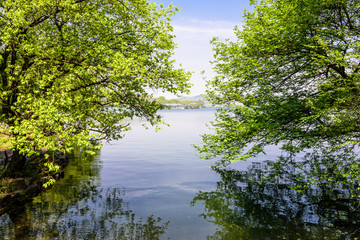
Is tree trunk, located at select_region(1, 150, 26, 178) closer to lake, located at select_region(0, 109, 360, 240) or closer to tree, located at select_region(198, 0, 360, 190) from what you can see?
lake, located at select_region(0, 109, 360, 240)

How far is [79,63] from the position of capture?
15.4 metres

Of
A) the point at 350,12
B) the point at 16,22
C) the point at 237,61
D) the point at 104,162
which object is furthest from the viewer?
the point at 104,162

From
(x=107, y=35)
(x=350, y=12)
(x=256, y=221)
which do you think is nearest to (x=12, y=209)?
(x=107, y=35)

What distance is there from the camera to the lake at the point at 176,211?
14.3m

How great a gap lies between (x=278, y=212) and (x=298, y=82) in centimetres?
974

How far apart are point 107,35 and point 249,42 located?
33.4 ft

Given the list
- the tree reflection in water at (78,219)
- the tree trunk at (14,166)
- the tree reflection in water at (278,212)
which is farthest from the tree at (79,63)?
the tree reflection in water at (278,212)

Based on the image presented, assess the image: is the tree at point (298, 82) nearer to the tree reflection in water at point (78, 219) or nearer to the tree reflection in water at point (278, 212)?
the tree reflection in water at point (278, 212)

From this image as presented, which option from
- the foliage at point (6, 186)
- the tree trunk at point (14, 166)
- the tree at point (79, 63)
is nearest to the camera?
the tree at point (79, 63)

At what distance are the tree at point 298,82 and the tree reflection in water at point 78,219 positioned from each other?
7220 millimetres

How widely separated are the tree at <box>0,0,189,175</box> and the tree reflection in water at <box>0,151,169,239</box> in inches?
155

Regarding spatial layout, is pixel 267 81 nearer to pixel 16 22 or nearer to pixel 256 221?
pixel 256 221

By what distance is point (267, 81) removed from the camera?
19312 millimetres

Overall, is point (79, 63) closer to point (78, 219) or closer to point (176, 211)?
point (78, 219)
